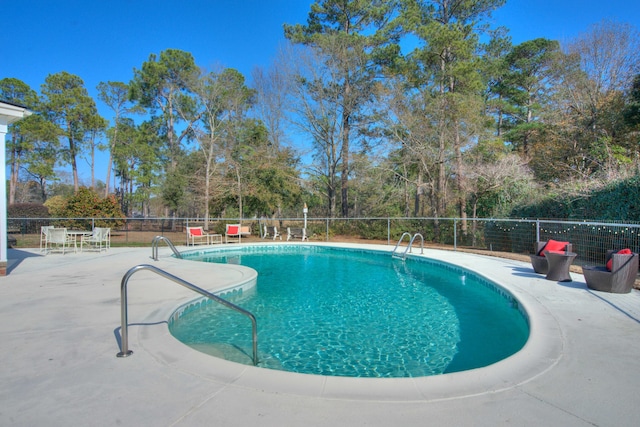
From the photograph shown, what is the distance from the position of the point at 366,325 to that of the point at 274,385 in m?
2.77

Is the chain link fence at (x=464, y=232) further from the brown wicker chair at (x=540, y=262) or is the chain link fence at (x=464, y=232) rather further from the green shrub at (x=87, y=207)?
the brown wicker chair at (x=540, y=262)

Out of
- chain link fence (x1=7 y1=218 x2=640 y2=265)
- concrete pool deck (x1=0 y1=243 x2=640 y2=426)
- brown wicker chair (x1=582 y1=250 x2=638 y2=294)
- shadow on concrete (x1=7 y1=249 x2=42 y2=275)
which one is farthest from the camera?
chain link fence (x1=7 y1=218 x2=640 y2=265)

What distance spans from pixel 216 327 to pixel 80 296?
2.22 m

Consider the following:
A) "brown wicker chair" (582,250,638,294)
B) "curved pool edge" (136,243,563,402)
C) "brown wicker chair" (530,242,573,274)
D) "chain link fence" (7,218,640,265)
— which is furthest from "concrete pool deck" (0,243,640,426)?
"chain link fence" (7,218,640,265)

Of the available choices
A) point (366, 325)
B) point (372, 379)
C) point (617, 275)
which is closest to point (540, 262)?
point (617, 275)

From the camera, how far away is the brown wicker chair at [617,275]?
521cm

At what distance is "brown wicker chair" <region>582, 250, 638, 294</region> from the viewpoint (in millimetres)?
5211

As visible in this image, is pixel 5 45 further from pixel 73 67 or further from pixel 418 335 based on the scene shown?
pixel 418 335

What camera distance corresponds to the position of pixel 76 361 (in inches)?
115

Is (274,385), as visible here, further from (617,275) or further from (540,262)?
(540,262)

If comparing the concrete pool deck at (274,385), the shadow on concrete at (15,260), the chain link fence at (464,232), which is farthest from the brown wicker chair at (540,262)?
the shadow on concrete at (15,260)

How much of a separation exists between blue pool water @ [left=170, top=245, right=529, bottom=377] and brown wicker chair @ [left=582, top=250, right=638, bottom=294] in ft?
4.55

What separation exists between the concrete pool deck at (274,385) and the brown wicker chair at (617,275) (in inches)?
50.7

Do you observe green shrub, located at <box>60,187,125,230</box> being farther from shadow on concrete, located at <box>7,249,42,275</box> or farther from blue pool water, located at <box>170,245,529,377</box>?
blue pool water, located at <box>170,245,529,377</box>
